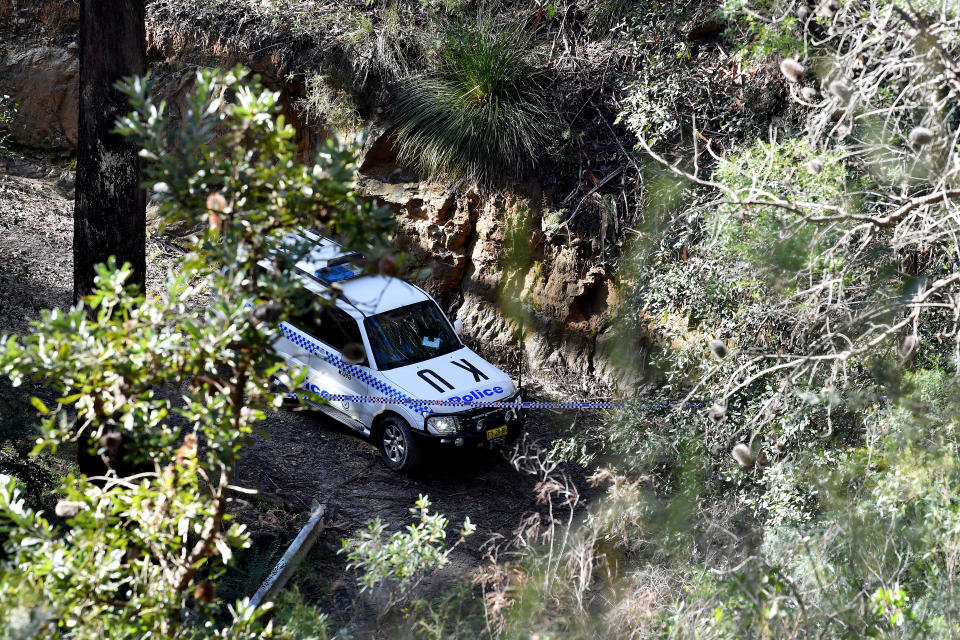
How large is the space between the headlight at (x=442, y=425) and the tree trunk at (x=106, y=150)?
318 cm

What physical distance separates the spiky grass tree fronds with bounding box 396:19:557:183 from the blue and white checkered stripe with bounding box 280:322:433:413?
301 centimetres

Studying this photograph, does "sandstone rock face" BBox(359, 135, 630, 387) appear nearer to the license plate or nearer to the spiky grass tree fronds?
the spiky grass tree fronds

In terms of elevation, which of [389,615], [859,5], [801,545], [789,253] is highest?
[859,5]

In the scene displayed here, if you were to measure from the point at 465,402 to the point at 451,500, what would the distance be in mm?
995

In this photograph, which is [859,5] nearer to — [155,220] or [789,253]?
[789,253]

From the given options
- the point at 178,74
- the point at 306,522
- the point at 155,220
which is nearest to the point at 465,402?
the point at 306,522

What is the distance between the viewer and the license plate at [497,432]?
8.73m

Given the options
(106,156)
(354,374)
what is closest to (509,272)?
(354,374)

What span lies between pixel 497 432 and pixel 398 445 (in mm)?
1046

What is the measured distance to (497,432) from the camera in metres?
8.78

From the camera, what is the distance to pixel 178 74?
13.4m

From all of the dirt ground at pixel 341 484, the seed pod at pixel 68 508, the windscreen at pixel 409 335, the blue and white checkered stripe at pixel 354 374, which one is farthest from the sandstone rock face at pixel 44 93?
the seed pod at pixel 68 508

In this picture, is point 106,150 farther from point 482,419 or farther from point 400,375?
point 482,419

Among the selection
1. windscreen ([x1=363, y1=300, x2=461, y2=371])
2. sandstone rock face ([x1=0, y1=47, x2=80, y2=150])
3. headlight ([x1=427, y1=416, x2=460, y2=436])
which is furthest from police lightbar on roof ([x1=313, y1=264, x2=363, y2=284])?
sandstone rock face ([x1=0, y1=47, x2=80, y2=150])
